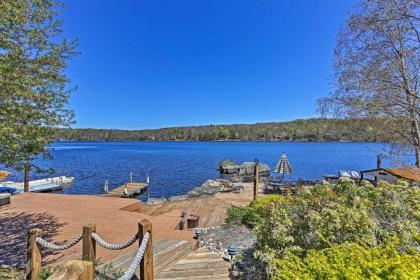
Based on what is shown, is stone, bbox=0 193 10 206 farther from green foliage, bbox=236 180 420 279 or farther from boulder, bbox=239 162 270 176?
boulder, bbox=239 162 270 176

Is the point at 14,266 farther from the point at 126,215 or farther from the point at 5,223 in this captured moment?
the point at 126,215

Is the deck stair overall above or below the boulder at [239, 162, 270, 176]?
above

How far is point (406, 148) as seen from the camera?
766 cm

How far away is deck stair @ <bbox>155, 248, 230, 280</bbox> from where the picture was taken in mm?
4273

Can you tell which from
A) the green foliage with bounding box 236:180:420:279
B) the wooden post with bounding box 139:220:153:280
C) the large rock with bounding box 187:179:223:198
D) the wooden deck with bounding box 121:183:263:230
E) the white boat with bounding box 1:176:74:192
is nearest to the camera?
the green foliage with bounding box 236:180:420:279

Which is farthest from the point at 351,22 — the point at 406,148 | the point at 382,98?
the point at 406,148

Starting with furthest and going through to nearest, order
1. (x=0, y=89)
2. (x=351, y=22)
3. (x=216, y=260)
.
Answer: (x=351, y=22)
(x=216, y=260)
(x=0, y=89)

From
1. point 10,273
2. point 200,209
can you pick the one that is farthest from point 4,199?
point 200,209

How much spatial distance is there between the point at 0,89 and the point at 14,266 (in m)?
3.57

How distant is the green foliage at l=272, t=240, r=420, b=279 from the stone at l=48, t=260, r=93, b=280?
166cm

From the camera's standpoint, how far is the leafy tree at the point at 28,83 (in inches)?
176

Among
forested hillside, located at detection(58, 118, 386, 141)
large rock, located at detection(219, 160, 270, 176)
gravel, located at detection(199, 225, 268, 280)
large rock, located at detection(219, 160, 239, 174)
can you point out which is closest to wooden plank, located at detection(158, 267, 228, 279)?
gravel, located at detection(199, 225, 268, 280)

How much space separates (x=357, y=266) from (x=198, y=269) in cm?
295

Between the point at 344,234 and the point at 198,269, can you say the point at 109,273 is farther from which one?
the point at 344,234
